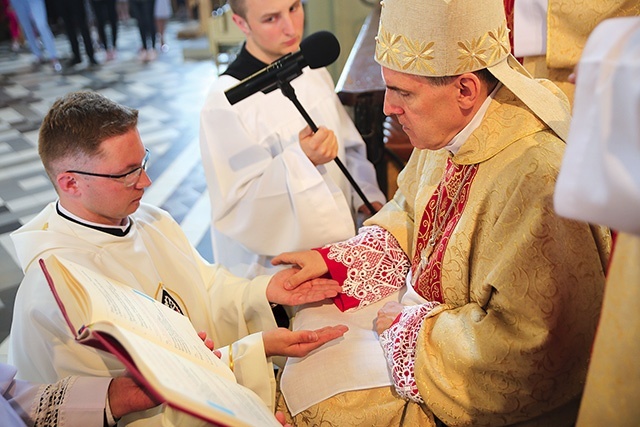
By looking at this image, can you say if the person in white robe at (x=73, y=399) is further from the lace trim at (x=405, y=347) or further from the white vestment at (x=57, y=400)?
the lace trim at (x=405, y=347)

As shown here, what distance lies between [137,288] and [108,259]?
14cm

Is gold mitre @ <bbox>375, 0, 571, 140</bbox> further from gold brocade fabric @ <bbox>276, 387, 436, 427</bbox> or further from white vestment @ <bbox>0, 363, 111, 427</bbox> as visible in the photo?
white vestment @ <bbox>0, 363, 111, 427</bbox>

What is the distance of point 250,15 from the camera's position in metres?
2.80

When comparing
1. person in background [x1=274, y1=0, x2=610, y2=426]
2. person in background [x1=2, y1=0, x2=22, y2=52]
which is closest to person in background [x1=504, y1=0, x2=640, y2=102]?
person in background [x1=274, y1=0, x2=610, y2=426]

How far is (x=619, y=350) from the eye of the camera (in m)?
1.07

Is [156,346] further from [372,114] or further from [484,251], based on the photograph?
[372,114]

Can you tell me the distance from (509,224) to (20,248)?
1530mm

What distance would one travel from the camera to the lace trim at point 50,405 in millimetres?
1685

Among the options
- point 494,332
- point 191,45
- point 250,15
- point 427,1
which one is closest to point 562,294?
point 494,332

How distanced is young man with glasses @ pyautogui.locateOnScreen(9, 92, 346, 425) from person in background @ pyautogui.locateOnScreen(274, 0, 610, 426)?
0.26 meters

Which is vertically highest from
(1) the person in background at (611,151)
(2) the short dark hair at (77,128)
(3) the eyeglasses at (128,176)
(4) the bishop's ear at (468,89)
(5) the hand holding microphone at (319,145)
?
(1) the person in background at (611,151)

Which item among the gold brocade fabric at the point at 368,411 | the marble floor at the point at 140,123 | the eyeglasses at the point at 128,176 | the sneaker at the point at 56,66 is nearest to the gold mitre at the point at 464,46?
the gold brocade fabric at the point at 368,411

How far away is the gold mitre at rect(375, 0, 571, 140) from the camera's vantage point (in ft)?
5.70

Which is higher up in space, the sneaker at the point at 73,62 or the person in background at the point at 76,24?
the person in background at the point at 76,24
